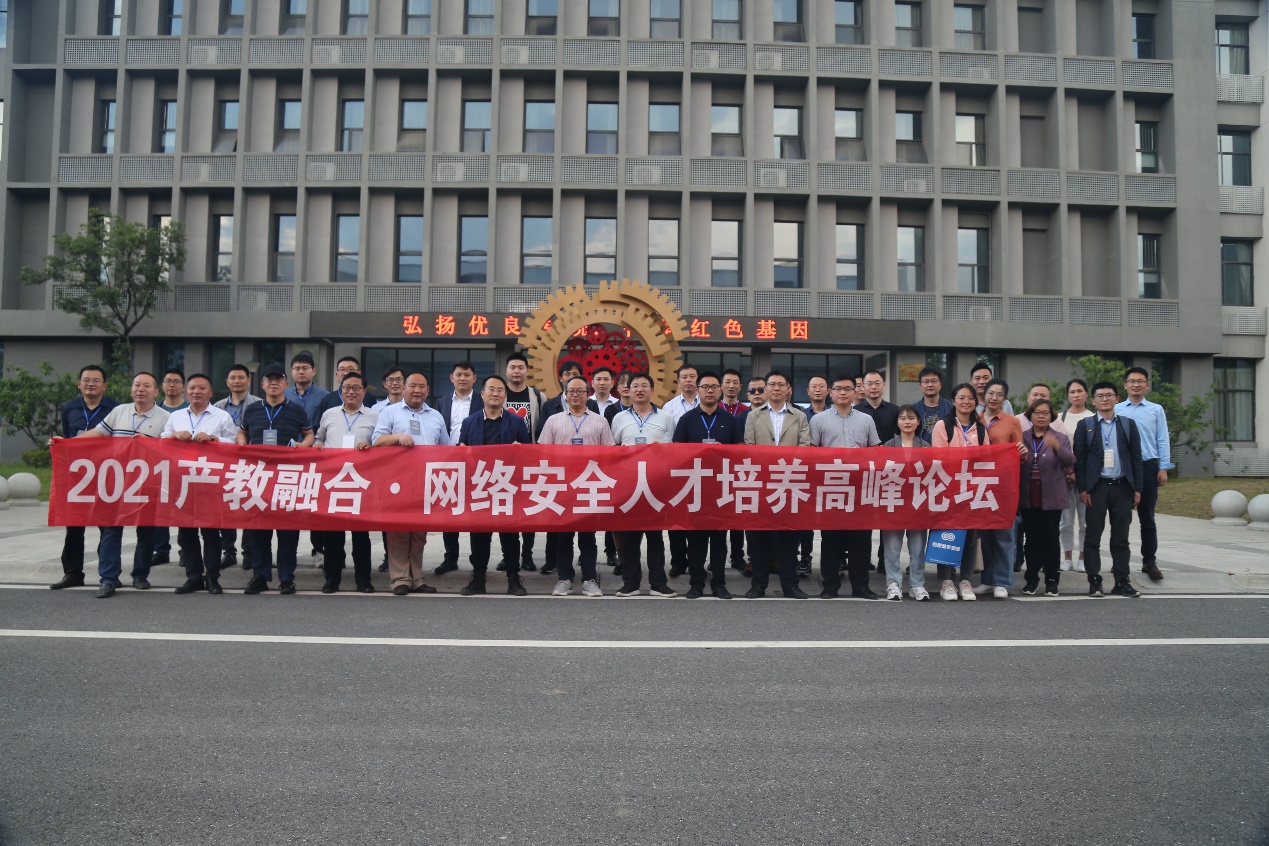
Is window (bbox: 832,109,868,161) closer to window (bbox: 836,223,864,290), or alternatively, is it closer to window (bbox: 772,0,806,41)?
window (bbox: 836,223,864,290)

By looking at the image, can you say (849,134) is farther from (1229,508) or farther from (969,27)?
(1229,508)

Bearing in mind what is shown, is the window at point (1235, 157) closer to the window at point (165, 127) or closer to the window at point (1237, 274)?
the window at point (1237, 274)

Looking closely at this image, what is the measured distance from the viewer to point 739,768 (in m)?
3.63

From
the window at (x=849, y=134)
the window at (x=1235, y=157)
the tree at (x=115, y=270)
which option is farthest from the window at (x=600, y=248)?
the window at (x=1235, y=157)

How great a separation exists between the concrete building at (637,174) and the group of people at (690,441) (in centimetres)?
1623

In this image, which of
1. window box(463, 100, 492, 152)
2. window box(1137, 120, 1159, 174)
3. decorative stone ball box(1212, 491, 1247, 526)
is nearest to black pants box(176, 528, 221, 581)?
decorative stone ball box(1212, 491, 1247, 526)

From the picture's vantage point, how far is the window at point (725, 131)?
85.7 ft

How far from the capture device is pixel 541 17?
1036 inches

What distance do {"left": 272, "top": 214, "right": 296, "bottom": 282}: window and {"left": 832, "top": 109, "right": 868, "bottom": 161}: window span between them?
56.4ft

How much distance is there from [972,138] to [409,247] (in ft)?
59.3

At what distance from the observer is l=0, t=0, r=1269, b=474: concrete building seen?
25281 mm

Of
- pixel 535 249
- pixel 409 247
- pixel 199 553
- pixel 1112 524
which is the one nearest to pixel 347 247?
pixel 409 247

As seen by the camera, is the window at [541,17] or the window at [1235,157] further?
the window at [1235,157]

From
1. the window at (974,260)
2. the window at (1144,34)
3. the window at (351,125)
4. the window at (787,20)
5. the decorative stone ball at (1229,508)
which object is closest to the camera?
the decorative stone ball at (1229,508)
